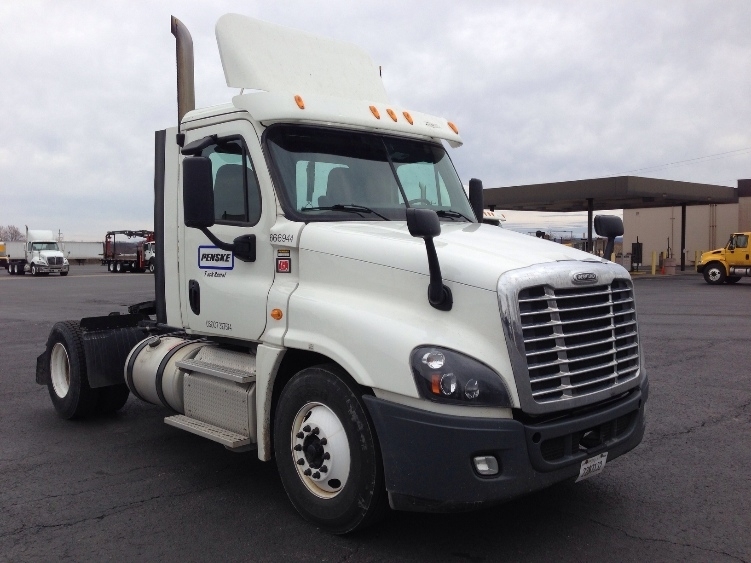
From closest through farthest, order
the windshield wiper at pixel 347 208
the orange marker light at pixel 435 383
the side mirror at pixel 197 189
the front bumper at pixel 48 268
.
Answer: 1. the orange marker light at pixel 435 383
2. the side mirror at pixel 197 189
3. the windshield wiper at pixel 347 208
4. the front bumper at pixel 48 268

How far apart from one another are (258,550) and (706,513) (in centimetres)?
290

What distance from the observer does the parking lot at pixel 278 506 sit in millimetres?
4105

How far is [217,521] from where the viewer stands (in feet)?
14.9

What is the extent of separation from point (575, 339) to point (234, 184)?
2.64 m

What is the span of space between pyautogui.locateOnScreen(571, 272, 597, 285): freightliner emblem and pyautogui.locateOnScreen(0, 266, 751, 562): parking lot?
61.2 inches

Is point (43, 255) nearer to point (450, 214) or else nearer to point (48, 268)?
point (48, 268)

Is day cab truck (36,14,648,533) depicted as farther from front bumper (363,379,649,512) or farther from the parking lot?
the parking lot

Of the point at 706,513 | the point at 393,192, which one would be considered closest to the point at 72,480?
the point at 393,192

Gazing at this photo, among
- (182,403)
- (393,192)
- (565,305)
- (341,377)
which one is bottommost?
(182,403)

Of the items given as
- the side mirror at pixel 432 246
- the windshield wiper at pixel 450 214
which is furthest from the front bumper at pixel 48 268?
the side mirror at pixel 432 246

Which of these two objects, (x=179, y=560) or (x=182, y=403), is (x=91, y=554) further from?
(x=182, y=403)

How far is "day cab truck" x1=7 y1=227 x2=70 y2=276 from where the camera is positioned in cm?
4612

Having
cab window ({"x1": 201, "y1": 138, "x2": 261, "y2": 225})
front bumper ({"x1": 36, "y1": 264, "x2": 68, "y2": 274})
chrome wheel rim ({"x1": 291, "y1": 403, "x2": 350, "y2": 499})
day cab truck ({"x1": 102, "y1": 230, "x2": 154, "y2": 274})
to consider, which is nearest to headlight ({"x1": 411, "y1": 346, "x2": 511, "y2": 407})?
chrome wheel rim ({"x1": 291, "y1": 403, "x2": 350, "y2": 499})

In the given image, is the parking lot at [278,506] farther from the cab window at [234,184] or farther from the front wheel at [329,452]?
the cab window at [234,184]
